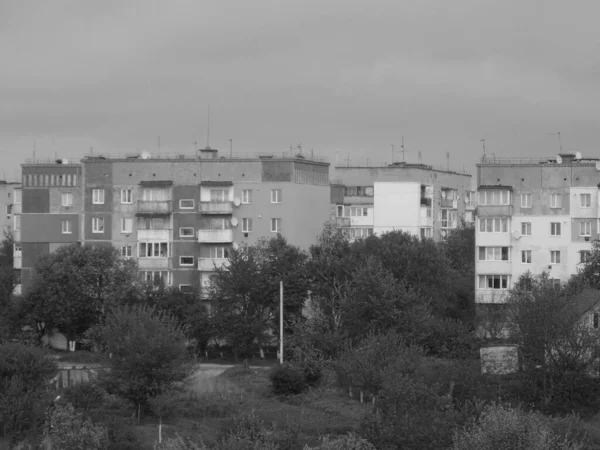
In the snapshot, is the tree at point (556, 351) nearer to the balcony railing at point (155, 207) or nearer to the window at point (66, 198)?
the balcony railing at point (155, 207)

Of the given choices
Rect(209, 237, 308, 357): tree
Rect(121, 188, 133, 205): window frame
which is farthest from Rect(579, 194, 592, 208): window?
Rect(121, 188, 133, 205): window frame

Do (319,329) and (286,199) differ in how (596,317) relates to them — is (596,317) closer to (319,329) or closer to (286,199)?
(319,329)

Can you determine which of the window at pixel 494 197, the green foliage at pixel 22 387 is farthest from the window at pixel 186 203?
the green foliage at pixel 22 387

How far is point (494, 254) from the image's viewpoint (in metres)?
63.8

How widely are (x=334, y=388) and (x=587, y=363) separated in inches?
370

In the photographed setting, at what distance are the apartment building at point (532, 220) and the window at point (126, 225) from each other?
59.4 feet

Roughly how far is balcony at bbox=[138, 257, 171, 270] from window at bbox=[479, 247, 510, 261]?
1610cm

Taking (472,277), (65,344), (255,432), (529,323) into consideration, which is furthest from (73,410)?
(472,277)

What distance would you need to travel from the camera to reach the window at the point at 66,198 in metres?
70.2

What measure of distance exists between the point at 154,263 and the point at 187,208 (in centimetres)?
332

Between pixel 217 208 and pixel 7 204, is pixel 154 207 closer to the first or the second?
pixel 217 208

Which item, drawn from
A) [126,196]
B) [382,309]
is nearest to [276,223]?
[126,196]

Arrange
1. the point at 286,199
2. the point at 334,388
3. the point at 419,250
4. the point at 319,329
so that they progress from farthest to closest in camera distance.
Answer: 1. the point at 286,199
2. the point at 419,250
3. the point at 319,329
4. the point at 334,388

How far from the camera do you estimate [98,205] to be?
69.3 metres
